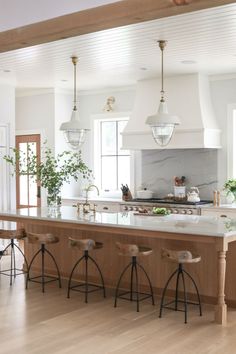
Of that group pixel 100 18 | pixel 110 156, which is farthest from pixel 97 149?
pixel 100 18

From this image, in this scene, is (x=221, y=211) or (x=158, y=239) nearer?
(x=158, y=239)

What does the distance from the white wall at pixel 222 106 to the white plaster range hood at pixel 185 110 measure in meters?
0.10

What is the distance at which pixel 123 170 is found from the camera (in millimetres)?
8742

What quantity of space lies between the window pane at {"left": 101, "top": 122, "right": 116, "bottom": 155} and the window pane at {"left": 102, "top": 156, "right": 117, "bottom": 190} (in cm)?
13

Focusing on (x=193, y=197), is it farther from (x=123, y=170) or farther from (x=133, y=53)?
(x=133, y=53)

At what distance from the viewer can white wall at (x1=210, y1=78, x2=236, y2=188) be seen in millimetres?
7363

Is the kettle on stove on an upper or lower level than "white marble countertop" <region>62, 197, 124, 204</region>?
upper

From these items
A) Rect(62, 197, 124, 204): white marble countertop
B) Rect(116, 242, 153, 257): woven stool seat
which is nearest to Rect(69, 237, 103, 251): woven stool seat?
Rect(116, 242, 153, 257): woven stool seat

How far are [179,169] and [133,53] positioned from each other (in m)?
2.50

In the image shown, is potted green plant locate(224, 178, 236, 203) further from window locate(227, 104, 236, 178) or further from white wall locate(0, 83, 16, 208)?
white wall locate(0, 83, 16, 208)

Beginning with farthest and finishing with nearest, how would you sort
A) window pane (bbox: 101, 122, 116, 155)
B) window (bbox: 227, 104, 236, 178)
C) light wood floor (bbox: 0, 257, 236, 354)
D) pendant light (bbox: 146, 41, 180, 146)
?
window pane (bbox: 101, 122, 116, 155) → window (bbox: 227, 104, 236, 178) → pendant light (bbox: 146, 41, 180, 146) → light wood floor (bbox: 0, 257, 236, 354)

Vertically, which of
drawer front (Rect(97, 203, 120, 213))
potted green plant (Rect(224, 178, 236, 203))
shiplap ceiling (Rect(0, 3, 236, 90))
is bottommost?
drawer front (Rect(97, 203, 120, 213))

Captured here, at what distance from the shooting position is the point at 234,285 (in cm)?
482

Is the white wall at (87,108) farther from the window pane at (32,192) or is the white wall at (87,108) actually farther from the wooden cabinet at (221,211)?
the wooden cabinet at (221,211)
